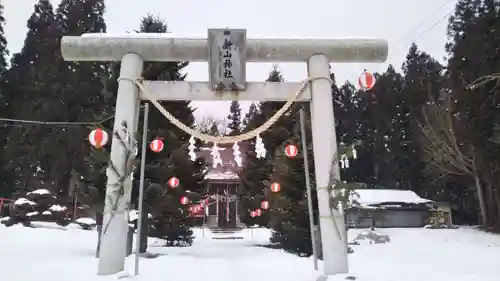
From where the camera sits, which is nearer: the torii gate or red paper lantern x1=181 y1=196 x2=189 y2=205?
the torii gate

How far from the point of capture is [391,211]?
29.3 metres

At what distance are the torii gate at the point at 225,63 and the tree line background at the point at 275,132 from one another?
11.4ft

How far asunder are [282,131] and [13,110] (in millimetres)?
21618

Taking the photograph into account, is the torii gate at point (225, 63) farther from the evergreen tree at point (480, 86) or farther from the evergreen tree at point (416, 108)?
the evergreen tree at point (416, 108)

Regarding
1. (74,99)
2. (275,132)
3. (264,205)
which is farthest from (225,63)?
(74,99)

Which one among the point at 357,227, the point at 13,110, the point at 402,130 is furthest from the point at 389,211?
the point at 13,110

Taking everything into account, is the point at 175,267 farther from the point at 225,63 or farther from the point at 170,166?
the point at 225,63

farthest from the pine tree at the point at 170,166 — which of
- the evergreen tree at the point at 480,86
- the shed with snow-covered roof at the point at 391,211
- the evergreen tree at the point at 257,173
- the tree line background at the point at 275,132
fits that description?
the shed with snow-covered roof at the point at 391,211

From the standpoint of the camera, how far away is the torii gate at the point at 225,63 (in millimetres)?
7594

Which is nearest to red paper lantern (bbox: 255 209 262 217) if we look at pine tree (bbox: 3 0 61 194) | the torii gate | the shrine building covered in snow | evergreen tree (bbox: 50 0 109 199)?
the shrine building covered in snow

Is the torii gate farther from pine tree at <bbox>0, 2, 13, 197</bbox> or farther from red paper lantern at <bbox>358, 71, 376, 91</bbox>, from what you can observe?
pine tree at <bbox>0, 2, 13, 197</bbox>

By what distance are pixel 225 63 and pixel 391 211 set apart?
2483 cm

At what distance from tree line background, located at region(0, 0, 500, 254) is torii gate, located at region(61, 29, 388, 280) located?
3470 mm

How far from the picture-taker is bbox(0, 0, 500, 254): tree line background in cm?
1313
